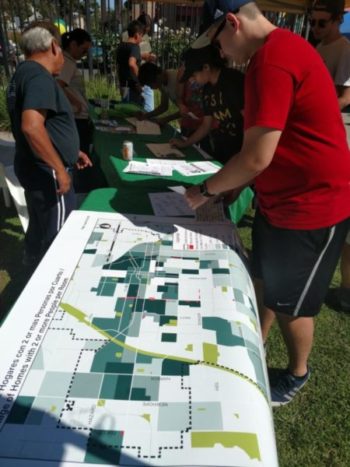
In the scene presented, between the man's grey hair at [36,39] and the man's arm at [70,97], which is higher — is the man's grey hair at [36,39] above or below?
above

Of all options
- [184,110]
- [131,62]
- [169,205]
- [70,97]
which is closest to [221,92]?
[169,205]

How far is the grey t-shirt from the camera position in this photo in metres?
1.86

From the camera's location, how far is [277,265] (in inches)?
55.5

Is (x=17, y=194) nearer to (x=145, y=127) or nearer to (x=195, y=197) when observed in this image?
(x=145, y=127)

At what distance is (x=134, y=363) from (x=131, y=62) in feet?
17.9

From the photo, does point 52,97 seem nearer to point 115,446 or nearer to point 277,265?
point 277,265

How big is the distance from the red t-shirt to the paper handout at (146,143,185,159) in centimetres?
123

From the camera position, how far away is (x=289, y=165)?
3.97ft

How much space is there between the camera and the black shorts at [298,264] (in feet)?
4.33

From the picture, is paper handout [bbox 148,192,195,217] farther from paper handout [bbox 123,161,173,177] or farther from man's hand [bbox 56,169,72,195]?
man's hand [bbox 56,169,72,195]

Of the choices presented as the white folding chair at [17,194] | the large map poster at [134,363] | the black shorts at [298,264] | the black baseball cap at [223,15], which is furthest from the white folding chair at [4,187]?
the black shorts at [298,264]

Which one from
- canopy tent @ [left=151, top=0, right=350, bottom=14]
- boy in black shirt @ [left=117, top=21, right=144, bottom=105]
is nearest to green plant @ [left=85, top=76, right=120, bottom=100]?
boy in black shirt @ [left=117, top=21, right=144, bottom=105]

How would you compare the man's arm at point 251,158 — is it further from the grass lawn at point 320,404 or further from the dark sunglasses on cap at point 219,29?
the grass lawn at point 320,404

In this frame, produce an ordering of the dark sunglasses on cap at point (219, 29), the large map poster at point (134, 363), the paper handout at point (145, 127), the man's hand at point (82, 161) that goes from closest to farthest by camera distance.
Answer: the large map poster at point (134, 363) → the dark sunglasses on cap at point (219, 29) → the man's hand at point (82, 161) → the paper handout at point (145, 127)
